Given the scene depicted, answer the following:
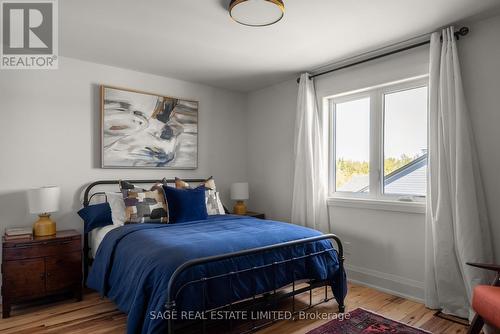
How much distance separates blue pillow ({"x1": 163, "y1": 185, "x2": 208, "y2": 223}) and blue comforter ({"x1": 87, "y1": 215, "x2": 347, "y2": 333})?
0.56 feet

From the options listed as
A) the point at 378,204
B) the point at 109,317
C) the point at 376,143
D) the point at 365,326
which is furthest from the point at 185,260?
the point at 376,143

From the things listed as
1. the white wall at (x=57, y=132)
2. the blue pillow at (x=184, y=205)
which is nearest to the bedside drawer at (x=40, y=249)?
the white wall at (x=57, y=132)

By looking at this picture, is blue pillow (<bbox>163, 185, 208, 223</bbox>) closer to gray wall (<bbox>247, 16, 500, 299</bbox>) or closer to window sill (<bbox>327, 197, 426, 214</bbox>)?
gray wall (<bbox>247, 16, 500, 299</bbox>)

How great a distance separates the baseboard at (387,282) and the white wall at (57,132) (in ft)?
8.24

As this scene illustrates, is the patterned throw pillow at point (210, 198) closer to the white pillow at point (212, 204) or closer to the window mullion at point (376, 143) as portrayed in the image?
the white pillow at point (212, 204)

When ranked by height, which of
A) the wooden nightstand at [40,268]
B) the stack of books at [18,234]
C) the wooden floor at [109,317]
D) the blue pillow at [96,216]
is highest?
Result: the blue pillow at [96,216]

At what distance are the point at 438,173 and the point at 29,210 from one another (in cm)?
364

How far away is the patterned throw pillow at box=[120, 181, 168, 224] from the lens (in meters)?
3.11

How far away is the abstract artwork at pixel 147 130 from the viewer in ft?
11.8

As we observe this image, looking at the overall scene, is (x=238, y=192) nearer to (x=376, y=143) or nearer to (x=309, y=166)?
(x=309, y=166)

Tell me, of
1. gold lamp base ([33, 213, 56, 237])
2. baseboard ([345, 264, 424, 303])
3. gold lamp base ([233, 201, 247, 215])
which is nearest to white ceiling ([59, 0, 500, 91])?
gold lamp base ([33, 213, 56, 237])

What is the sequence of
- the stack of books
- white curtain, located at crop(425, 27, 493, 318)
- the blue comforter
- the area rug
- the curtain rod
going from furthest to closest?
the stack of books < the curtain rod < white curtain, located at crop(425, 27, 493, 318) < the area rug < the blue comforter

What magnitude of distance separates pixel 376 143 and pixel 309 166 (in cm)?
78

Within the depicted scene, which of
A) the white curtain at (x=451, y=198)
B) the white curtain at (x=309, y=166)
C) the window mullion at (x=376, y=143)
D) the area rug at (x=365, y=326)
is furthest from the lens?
the white curtain at (x=309, y=166)
